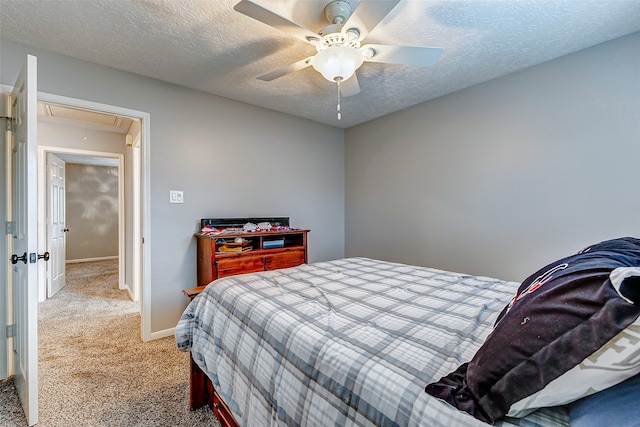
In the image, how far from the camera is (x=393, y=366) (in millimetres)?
788

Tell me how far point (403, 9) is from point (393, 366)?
1.96 m

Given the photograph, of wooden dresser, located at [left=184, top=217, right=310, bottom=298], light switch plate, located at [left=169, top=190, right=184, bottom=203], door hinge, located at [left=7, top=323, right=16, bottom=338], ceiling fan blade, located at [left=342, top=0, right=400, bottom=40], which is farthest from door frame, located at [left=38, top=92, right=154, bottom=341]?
ceiling fan blade, located at [left=342, top=0, right=400, bottom=40]

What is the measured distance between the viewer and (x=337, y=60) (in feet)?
5.60

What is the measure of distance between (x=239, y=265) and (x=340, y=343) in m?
2.03

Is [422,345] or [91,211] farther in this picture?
[91,211]

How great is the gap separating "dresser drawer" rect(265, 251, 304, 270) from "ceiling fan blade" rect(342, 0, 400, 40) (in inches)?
86.4

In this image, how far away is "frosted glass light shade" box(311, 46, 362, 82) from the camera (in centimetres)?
169

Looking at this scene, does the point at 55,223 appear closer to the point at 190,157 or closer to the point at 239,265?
the point at 190,157

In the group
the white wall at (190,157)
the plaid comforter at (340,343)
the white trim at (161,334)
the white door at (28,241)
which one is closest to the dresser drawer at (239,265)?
the white wall at (190,157)

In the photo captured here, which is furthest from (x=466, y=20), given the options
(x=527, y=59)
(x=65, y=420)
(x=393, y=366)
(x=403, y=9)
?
(x=65, y=420)

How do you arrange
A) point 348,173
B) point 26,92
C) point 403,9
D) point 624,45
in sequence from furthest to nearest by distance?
point 348,173 → point 624,45 → point 403,9 → point 26,92

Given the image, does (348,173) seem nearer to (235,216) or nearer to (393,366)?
(235,216)

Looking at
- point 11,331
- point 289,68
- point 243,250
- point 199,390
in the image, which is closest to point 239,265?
point 243,250

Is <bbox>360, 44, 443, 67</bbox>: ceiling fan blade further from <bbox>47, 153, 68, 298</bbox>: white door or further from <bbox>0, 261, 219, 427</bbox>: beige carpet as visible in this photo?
<bbox>47, 153, 68, 298</bbox>: white door
